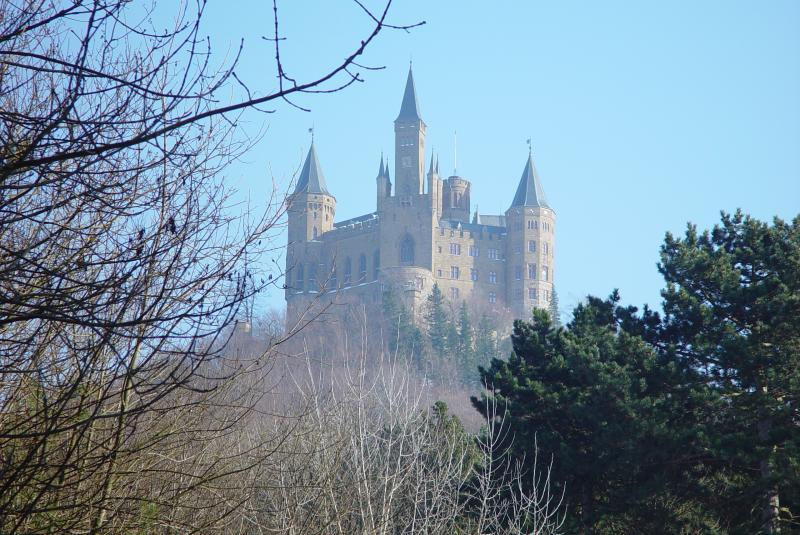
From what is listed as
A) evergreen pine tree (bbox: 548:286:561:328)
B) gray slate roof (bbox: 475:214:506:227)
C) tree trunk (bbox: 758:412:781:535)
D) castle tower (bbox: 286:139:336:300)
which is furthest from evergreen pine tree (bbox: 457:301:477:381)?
tree trunk (bbox: 758:412:781:535)

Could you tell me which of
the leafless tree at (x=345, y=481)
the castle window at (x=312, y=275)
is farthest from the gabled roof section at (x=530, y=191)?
the leafless tree at (x=345, y=481)

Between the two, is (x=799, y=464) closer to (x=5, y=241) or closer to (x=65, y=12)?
(x=5, y=241)

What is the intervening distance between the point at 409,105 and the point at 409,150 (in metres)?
4.64

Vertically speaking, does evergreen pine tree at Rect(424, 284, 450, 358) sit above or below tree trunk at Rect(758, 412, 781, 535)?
above

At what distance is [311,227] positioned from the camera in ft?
293

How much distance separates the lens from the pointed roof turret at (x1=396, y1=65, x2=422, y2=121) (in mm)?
92500

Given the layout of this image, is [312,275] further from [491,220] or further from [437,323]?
[491,220]

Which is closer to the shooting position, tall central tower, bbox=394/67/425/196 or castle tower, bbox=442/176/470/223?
tall central tower, bbox=394/67/425/196

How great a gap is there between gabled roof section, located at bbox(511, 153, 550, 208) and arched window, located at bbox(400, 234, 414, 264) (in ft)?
35.6

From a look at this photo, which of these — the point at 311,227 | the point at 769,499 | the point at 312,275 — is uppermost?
the point at 311,227

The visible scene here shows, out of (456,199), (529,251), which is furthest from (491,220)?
(529,251)

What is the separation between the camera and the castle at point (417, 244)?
86.4 metres

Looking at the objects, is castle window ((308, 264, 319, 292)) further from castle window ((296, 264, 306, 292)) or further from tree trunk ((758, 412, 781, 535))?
tree trunk ((758, 412, 781, 535))

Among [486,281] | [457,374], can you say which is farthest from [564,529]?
[486,281]
